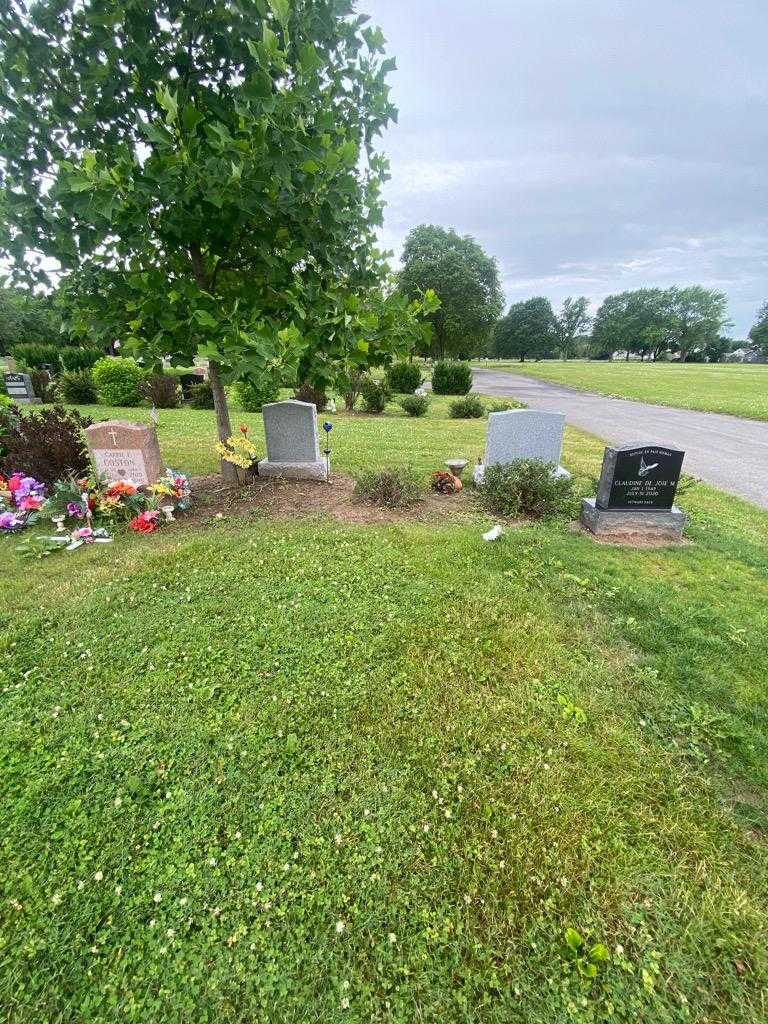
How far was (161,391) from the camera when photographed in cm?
1503

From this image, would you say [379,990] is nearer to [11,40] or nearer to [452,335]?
[11,40]

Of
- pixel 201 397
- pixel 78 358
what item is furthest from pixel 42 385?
pixel 201 397

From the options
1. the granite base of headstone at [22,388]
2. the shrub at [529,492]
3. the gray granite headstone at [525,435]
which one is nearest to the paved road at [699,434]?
the gray granite headstone at [525,435]

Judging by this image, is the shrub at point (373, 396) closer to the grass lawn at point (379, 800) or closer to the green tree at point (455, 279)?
the grass lawn at point (379, 800)

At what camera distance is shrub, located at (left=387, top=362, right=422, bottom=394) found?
1990 cm

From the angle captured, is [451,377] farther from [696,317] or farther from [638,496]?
[696,317]

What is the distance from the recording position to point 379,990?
Answer: 1547 mm

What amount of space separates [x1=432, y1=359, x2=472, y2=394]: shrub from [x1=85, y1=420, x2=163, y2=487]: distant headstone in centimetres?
1857

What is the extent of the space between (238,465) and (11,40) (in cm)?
446

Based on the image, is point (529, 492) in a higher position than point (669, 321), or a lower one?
lower

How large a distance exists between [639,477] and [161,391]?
15.1 m

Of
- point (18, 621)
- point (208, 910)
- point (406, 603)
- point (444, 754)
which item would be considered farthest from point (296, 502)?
point (208, 910)

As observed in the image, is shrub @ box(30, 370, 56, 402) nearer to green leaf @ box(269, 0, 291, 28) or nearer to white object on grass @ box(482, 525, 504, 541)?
green leaf @ box(269, 0, 291, 28)

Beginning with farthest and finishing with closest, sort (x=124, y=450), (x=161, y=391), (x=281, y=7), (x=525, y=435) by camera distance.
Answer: (x=161, y=391), (x=525, y=435), (x=124, y=450), (x=281, y=7)
